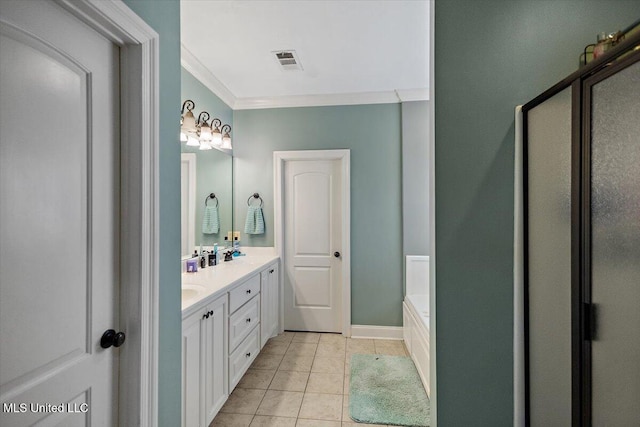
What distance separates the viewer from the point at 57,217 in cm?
90

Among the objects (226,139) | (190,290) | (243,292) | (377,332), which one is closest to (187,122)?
(226,139)

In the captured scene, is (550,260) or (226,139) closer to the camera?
(550,260)

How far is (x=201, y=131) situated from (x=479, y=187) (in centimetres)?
222

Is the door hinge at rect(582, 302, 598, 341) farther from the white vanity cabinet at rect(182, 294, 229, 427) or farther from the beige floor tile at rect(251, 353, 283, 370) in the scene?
the beige floor tile at rect(251, 353, 283, 370)

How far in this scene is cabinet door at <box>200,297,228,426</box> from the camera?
1790mm

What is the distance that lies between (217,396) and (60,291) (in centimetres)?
138

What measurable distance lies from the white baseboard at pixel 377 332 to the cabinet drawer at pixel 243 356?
3.79 feet

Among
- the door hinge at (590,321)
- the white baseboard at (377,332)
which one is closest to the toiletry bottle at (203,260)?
the white baseboard at (377,332)

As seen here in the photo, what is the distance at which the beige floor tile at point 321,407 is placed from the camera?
6.82 ft

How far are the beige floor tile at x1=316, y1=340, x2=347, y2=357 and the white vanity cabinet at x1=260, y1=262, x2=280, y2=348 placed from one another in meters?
0.53

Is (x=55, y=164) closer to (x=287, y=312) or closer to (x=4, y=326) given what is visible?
(x=4, y=326)

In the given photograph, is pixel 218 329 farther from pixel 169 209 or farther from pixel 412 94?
pixel 412 94

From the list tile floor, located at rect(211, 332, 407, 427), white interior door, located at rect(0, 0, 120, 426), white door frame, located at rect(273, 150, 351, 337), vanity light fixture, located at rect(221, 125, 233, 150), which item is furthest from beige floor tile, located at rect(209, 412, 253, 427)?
vanity light fixture, located at rect(221, 125, 233, 150)

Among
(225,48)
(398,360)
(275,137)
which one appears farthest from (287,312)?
(225,48)
